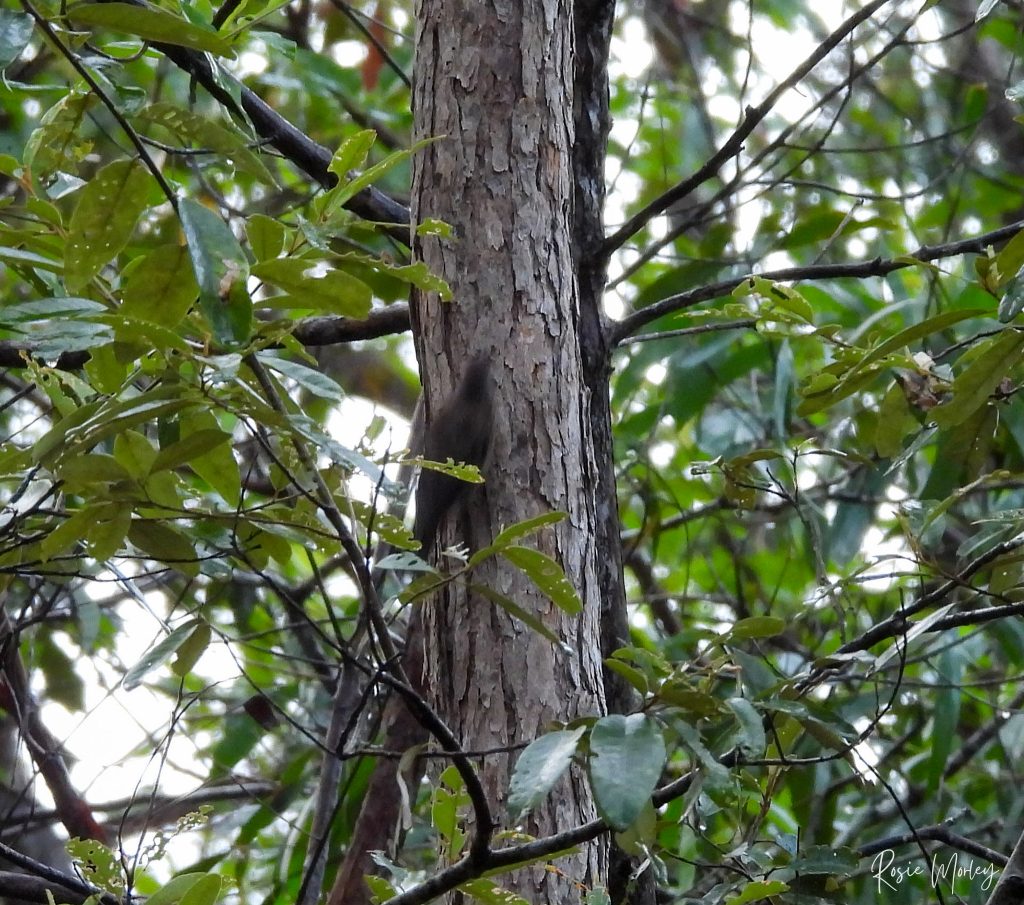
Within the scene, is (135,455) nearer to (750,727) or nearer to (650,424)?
(750,727)

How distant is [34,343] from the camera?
135 centimetres

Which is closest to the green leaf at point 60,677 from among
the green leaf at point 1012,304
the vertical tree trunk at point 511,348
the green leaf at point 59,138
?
the vertical tree trunk at point 511,348

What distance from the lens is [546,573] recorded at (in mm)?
1544

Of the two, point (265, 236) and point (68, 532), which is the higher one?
point (265, 236)

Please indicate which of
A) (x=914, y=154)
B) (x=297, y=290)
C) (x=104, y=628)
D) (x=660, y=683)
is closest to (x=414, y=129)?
(x=297, y=290)

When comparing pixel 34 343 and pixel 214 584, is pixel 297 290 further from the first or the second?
pixel 214 584

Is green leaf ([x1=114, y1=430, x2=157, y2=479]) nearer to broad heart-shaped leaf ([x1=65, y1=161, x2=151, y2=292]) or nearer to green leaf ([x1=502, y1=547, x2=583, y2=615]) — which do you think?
broad heart-shaped leaf ([x1=65, y1=161, x2=151, y2=292])

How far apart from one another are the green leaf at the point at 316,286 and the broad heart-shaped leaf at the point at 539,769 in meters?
0.55

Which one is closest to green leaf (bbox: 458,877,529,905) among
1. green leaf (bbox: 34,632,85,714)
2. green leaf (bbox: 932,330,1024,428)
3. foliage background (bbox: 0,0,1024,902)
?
foliage background (bbox: 0,0,1024,902)

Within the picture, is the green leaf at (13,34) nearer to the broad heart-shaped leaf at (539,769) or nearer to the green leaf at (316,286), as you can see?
the green leaf at (316,286)

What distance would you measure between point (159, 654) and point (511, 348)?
2.55 ft

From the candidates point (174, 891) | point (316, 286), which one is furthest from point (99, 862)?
point (316, 286)

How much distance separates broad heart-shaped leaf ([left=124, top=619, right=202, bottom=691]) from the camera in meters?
1.72

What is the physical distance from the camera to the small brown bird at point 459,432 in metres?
2.02
